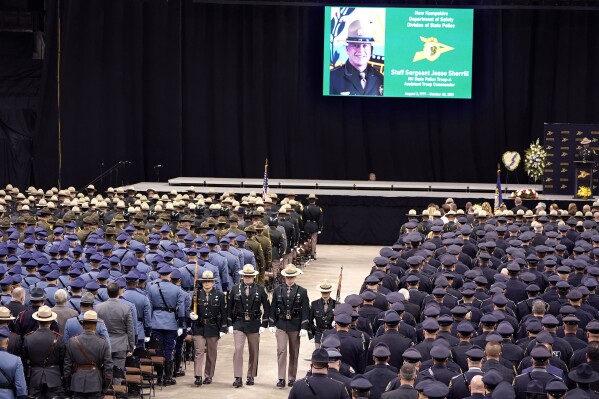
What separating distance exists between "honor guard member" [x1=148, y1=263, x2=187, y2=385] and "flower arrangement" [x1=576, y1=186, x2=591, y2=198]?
17874 mm

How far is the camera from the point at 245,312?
17328 millimetres

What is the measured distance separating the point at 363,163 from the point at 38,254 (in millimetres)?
21515

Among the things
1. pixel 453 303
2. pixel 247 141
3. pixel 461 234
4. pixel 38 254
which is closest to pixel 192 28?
pixel 247 141

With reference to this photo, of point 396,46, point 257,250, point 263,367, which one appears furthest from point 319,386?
point 396,46

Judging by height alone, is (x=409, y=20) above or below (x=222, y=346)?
above

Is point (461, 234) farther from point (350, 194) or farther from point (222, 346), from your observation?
point (350, 194)

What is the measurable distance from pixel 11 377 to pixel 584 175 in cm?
2270

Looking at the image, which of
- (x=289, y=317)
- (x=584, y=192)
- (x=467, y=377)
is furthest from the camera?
(x=584, y=192)

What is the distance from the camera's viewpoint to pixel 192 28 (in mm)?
37938

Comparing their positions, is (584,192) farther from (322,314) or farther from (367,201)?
(322,314)

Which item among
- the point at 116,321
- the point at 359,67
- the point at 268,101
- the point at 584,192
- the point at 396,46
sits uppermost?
the point at 396,46

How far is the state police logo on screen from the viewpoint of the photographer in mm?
35969

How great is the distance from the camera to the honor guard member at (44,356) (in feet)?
46.1

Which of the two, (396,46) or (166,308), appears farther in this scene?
(396,46)
